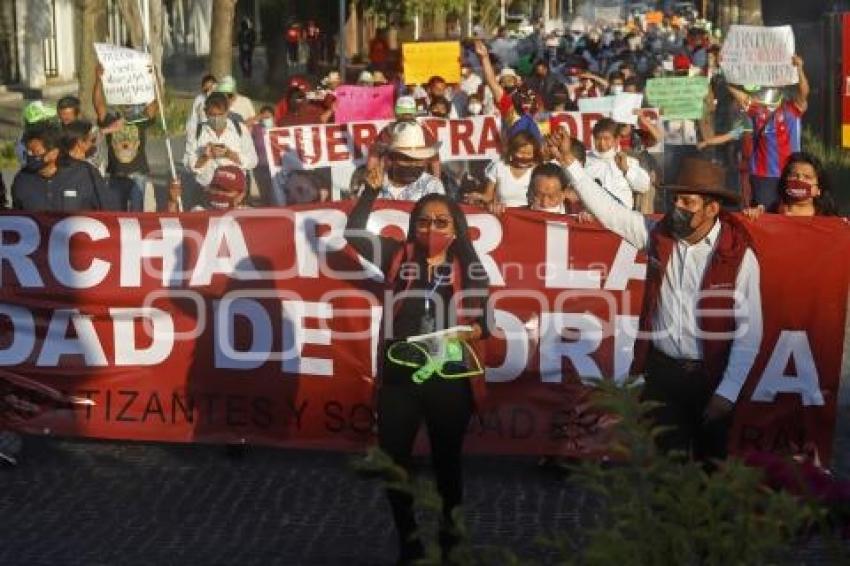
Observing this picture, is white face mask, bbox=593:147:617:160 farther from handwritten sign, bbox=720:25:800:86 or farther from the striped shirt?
handwritten sign, bbox=720:25:800:86

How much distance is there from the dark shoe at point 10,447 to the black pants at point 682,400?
3735 mm

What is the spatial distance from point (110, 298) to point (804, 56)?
20582mm

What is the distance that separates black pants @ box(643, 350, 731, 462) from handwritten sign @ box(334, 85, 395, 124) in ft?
43.0

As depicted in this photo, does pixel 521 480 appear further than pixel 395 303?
Yes

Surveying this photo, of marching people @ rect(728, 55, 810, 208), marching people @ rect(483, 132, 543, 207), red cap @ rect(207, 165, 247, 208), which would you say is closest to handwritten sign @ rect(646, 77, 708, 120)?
marching people @ rect(728, 55, 810, 208)

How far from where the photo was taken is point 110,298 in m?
9.97

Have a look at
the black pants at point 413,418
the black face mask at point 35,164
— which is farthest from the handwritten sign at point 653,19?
the black pants at point 413,418

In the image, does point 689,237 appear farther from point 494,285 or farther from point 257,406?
point 257,406

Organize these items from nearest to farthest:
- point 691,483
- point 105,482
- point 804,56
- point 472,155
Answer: point 691,483, point 105,482, point 472,155, point 804,56

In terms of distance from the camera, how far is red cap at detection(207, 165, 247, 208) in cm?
1127

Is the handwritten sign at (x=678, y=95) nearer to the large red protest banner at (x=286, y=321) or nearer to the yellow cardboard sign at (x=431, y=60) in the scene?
the yellow cardboard sign at (x=431, y=60)

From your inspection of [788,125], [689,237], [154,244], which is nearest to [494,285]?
[154,244]

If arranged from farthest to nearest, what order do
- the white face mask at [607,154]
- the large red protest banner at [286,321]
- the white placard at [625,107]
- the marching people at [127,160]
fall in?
the white placard at [625,107]
the marching people at [127,160]
the white face mask at [607,154]
the large red protest banner at [286,321]

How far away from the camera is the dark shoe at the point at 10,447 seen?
9828 millimetres
